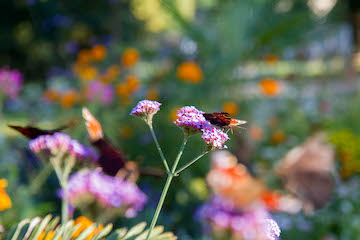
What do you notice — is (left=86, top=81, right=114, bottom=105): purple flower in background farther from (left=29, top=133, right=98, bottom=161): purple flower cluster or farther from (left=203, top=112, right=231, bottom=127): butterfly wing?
(left=203, top=112, right=231, bottom=127): butterfly wing

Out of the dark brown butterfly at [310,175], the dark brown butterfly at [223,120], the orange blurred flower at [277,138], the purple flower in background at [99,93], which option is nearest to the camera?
the dark brown butterfly at [223,120]

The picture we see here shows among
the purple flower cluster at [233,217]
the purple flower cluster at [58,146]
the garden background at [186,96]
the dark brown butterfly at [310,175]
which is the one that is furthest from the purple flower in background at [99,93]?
the purple flower cluster at [58,146]

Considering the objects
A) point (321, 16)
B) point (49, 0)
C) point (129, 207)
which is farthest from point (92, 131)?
point (321, 16)

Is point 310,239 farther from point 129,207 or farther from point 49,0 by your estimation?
point 49,0

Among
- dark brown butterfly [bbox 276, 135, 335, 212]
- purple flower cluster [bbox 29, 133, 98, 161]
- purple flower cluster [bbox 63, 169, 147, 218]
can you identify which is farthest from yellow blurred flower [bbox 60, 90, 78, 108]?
purple flower cluster [bbox 29, 133, 98, 161]

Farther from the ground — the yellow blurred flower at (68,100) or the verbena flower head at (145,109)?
the yellow blurred flower at (68,100)

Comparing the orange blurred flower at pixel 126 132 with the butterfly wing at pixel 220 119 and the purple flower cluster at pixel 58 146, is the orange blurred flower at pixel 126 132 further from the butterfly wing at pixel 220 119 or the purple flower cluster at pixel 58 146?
the butterfly wing at pixel 220 119

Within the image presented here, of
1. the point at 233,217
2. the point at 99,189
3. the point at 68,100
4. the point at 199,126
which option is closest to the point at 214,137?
the point at 199,126
